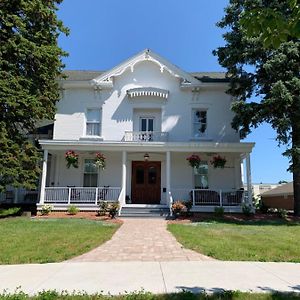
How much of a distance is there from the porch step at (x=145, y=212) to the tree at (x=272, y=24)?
13459 mm

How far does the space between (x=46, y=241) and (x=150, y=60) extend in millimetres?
14534

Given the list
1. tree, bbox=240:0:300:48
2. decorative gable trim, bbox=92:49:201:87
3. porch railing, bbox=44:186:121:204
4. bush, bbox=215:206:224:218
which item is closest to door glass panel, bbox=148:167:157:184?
porch railing, bbox=44:186:121:204

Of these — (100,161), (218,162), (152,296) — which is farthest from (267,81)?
(152,296)

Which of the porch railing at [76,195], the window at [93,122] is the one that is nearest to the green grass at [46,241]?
the porch railing at [76,195]

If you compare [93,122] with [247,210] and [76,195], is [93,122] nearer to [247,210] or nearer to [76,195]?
[76,195]

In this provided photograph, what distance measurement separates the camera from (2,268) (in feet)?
22.5

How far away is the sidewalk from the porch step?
9564 millimetres

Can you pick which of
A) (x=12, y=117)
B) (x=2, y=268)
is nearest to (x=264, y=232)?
(x=2, y=268)

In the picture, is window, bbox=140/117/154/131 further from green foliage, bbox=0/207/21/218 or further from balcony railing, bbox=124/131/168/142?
green foliage, bbox=0/207/21/218

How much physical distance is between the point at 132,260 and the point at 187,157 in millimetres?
12665

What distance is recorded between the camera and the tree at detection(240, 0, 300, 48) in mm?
3926

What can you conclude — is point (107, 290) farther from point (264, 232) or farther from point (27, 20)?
point (27, 20)

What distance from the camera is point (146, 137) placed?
20156mm

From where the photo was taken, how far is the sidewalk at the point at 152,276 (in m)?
5.36
